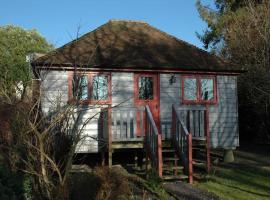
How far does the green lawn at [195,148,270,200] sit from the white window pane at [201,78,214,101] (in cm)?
268

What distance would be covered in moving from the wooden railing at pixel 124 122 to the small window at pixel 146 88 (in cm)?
122

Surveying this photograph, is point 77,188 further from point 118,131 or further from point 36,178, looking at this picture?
point 118,131

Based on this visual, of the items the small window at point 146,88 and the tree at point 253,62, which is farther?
the tree at point 253,62

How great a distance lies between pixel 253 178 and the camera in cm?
1362

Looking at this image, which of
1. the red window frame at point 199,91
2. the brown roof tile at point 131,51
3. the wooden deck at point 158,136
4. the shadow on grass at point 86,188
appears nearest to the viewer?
the shadow on grass at point 86,188

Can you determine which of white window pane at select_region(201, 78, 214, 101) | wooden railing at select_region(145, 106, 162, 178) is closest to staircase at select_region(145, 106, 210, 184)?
wooden railing at select_region(145, 106, 162, 178)

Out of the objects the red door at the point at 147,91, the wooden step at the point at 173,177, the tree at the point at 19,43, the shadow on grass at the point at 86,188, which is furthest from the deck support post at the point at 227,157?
the tree at the point at 19,43

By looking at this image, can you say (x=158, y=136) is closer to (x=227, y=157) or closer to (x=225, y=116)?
(x=227, y=157)

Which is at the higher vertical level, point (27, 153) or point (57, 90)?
point (57, 90)

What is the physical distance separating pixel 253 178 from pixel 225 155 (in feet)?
11.3

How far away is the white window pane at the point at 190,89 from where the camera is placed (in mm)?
17328

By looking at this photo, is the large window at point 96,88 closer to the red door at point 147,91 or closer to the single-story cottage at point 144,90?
the single-story cottage at point 144,90

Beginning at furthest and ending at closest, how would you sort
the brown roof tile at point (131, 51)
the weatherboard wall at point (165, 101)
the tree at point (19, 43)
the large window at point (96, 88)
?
the tree at point (19, 43) → the brown roof tile at point (131, 51) → the large window at point (96, 88) → the weatherboard wall at point (165, 101)

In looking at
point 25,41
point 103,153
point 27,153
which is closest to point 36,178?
point 27,153
